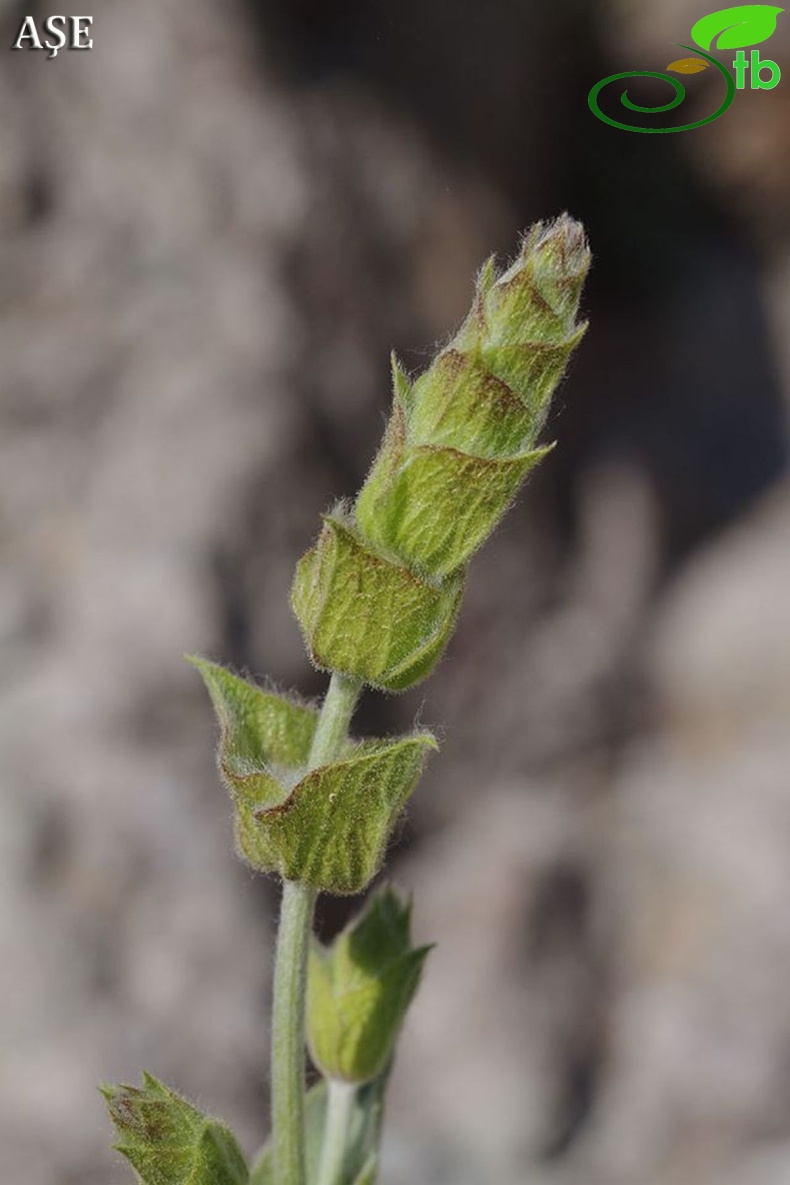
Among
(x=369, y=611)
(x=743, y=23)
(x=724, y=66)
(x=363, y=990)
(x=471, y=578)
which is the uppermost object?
(x=724, y=66)

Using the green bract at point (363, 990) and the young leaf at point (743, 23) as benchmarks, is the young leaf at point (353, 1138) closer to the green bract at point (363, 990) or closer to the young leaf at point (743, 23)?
the green bract at point (363, 990)

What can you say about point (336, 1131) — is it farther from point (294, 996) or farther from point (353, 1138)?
point (294, 996)

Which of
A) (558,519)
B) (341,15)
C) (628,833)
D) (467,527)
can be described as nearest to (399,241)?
(341,15)

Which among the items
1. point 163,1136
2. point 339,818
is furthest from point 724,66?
point 163,1136

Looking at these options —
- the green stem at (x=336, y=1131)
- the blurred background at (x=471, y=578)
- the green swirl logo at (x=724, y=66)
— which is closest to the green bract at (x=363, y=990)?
the green stem at (x=336, y=1131)

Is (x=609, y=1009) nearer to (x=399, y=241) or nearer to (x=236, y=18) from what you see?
(x=399, y=241)

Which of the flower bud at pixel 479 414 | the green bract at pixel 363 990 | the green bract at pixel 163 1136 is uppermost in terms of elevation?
the flower bud at pixel 479 414

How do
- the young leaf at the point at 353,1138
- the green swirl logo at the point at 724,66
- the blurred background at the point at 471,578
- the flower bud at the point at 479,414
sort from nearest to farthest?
the flower bud at the point at 479,414
the young leaf at the point at 353,1138
the blurred background at the point at 471,578
the green swirl logo at the point at 724,66
